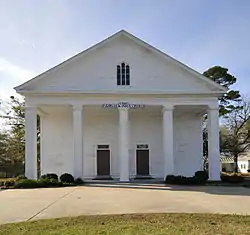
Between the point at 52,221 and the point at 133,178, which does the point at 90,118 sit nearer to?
the point at 133,178

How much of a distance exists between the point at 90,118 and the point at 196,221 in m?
18.9

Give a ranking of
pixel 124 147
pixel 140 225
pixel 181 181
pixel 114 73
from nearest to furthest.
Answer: pixel 140 225
pixel 181 181
pixel 124 147
pixel 114 73

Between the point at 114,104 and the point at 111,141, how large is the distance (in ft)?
14.9

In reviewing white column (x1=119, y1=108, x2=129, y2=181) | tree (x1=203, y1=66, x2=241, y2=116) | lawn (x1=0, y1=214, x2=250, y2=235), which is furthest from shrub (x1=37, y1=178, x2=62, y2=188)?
tree (x1=203, y1=66, x2=241, y2=116)

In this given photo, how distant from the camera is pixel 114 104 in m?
23.6

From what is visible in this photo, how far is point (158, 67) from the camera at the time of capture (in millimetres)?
24625

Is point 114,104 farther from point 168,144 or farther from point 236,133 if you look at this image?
point 236,133

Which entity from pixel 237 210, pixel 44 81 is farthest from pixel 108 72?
pixel 237 210

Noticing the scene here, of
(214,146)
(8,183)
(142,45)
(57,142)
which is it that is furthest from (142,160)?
(8,183)

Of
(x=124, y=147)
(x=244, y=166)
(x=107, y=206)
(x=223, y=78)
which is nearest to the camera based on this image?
(x=107, y=206)

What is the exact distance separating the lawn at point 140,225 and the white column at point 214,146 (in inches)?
529

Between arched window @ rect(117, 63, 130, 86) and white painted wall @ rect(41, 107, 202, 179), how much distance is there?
11.8 feet

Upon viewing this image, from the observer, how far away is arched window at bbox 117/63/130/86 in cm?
2417

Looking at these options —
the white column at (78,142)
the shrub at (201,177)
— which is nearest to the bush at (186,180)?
the shrub at (201,177)
